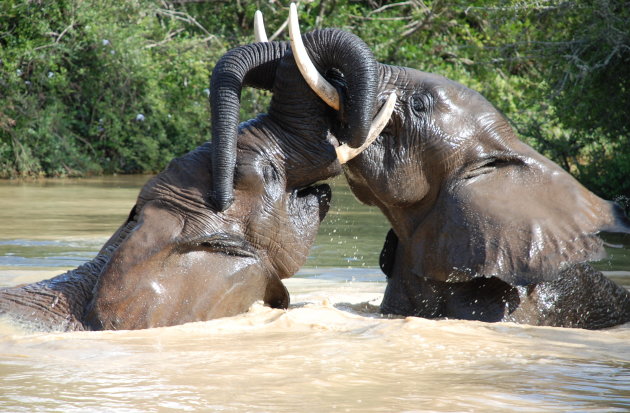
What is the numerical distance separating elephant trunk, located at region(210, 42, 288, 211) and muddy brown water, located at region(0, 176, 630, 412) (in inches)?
29.8

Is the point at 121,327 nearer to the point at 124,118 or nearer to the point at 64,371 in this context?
the point at 64,371

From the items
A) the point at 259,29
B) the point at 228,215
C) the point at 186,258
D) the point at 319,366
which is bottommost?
the point at 319,366

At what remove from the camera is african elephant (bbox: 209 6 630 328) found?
550 centimetres

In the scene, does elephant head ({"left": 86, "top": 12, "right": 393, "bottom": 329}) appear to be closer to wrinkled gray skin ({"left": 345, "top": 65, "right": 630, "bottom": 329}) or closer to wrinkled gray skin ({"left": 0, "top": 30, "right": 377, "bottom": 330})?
wrinkled gray skin ({"left": 0, "top": 30, "right": 377, "bottom": 330})

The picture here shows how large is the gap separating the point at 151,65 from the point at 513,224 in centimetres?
2165

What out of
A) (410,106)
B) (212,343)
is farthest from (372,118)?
(212,343)

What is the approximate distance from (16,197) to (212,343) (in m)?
12.7

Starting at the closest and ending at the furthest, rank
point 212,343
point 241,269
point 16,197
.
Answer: point 212,343
point 241,269
point 16,197

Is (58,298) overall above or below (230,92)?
below

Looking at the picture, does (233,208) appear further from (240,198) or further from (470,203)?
(470,203)

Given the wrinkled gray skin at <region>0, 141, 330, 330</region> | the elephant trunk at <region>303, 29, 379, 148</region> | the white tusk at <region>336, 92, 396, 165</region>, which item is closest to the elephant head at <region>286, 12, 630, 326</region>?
the white tusk at <region>336, 92, 396, 165</region>

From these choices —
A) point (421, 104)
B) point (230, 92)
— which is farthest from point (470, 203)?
point (230, 92)

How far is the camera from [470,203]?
221 inches

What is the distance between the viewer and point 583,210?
18.4 ft
